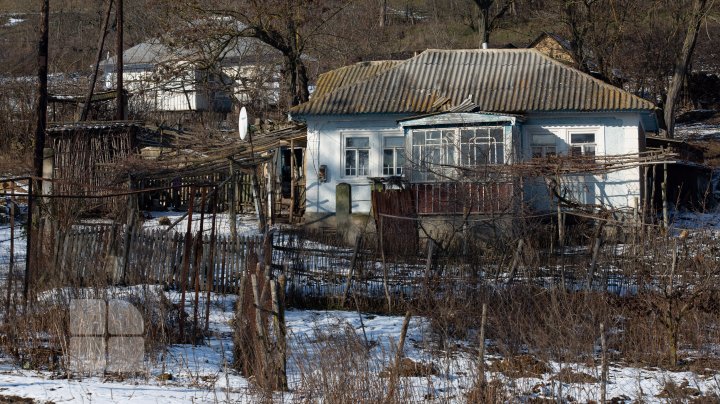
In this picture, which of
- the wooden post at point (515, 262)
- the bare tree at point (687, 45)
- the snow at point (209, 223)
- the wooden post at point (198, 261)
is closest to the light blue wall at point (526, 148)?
the snow at point (209, 223)

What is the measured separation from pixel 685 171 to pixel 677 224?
4.63 meters

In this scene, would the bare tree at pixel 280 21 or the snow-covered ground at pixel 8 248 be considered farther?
the bare tree at pixel 280 21

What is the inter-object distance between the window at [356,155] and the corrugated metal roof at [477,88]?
98cm

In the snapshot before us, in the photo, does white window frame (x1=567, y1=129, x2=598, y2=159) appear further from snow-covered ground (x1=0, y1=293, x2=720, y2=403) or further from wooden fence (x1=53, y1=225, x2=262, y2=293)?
snow-covered ground (x1=0, y1=293, x2=720, y2=403)

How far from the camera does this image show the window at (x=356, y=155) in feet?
78.0

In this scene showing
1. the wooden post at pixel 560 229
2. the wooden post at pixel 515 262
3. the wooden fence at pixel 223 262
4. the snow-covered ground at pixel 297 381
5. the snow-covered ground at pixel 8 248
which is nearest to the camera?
the snow-covered ground at pixel 297 381

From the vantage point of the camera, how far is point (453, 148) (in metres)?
22.2

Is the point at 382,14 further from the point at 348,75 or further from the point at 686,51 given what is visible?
the point at 348,75

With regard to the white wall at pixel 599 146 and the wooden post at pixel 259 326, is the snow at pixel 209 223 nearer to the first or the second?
the white wall at pixel 599 146

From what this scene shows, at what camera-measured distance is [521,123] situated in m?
22.4

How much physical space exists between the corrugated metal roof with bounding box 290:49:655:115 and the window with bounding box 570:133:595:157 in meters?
0.91

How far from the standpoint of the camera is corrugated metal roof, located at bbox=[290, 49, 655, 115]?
22.5 meters

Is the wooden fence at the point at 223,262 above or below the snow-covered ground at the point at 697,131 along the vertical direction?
below

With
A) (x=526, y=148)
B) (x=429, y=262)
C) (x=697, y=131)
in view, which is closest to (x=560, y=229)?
(x=429, y=262)
